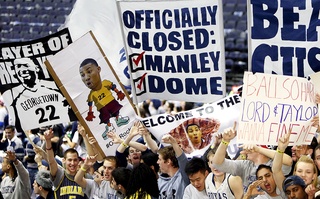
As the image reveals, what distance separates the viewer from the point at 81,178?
4.80 meters

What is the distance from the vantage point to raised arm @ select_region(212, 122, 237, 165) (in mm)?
3621

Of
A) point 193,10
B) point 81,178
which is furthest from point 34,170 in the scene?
point 193,10

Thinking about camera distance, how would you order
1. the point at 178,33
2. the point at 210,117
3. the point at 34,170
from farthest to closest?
the point at 34,170
the point at 178,33
the point at 210,117

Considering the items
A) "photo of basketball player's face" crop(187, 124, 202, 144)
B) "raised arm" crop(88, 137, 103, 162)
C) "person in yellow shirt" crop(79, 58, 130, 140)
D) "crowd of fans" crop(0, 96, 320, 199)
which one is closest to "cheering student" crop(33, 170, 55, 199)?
"crowd of fans" crop(0, 96, 320, 199)

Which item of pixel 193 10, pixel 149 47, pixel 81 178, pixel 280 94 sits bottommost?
pixel 81 178

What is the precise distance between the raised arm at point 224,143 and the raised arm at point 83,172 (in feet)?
4.80

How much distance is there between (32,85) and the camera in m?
5.36

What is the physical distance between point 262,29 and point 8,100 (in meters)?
3.13

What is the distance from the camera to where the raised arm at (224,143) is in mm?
3621

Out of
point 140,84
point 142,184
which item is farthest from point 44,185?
point 142,184

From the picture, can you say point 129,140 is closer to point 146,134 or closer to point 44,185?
point 146,134

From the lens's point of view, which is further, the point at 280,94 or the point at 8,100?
the point at 8,100

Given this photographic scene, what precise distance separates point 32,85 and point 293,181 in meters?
3.29

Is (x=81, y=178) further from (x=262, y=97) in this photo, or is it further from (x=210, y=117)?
(x=262, y=97)
